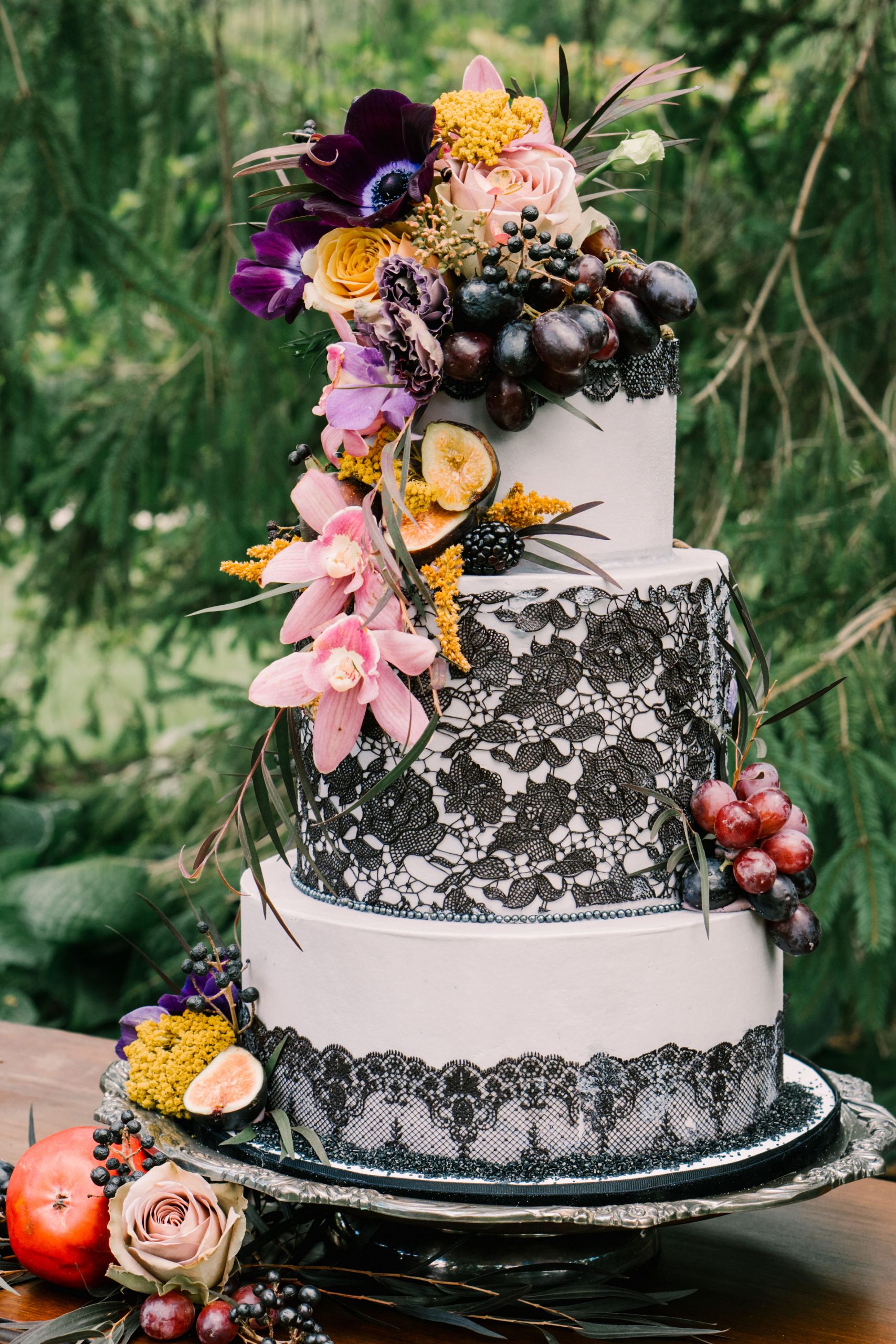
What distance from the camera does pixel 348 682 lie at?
3.43ft

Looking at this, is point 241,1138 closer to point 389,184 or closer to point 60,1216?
point 60,1216

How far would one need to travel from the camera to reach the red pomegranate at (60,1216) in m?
1.16

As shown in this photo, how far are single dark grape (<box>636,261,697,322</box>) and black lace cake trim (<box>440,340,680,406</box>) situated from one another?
47 mm

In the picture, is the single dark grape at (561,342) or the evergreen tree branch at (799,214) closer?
the single dark grape at (561,342)

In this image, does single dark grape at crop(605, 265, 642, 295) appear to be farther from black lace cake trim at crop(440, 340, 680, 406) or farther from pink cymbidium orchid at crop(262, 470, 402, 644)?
pink cymbidium orchid at crop(262, 470, 402, 644)

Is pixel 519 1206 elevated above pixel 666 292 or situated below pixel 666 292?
below

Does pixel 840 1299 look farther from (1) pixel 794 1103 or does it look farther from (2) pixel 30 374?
(2) pixel 30 374

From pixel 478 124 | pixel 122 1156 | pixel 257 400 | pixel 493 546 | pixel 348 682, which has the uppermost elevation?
pixel 478 124

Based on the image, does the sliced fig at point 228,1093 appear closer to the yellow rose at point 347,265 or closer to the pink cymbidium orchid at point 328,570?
the pink cymbidium orchid at point 328,570

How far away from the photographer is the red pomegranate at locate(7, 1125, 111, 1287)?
1158 mm

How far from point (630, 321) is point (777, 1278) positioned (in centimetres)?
92

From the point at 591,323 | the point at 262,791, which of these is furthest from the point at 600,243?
the point at 262,791

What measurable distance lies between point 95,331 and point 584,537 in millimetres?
2878
